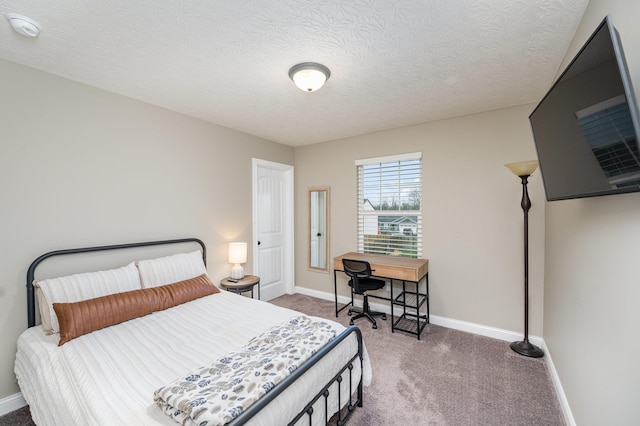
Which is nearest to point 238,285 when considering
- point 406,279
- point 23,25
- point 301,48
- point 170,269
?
point 170,269

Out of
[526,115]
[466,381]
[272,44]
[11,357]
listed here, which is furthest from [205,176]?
[526,115]

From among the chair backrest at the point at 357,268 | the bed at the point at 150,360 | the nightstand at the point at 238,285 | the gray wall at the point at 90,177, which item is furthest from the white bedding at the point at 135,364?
the chair backrest at the point at 357,268

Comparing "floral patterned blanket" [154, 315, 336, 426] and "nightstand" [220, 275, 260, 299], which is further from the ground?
"floral patterned blanket" [154, 315, 336, 426]

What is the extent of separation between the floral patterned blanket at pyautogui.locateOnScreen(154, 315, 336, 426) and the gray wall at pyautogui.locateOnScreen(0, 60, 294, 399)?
6.03 feet

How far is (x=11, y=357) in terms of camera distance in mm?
1997

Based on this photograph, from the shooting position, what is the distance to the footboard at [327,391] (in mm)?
1143

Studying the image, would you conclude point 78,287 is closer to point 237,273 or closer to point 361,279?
point 237,273

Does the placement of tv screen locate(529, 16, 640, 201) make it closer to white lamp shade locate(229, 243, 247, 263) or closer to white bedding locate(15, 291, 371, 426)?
white bedding locate(15, 291, 371, 426)

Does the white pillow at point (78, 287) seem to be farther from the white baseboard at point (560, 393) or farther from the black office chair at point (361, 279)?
the white baseboard at point (560, 393)

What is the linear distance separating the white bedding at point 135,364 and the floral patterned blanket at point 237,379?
85 mm

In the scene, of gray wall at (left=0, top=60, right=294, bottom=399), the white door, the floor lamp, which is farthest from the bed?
the floor lamp

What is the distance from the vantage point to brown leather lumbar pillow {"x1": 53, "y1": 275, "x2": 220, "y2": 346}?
1.83m

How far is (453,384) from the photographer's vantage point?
2.24 meters

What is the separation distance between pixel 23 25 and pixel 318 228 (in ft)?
12.1
